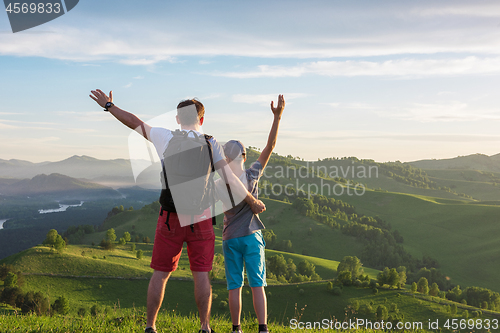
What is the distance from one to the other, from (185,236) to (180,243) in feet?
0.39

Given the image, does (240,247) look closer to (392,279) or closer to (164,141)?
(164,141)

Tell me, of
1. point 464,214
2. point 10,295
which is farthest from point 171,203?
point 464,214

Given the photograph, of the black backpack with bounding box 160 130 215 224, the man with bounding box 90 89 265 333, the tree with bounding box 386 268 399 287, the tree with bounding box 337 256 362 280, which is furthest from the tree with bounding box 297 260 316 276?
the black backpack with bounding box 160 130 215 224

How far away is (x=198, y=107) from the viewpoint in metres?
4.48

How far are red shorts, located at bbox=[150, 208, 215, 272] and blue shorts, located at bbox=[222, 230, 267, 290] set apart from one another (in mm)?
282

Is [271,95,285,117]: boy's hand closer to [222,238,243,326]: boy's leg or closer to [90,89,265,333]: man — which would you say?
[90,89,265,333]: man

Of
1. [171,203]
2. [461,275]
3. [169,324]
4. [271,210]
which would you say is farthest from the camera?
[271,210]

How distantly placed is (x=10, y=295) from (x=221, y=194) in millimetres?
69848

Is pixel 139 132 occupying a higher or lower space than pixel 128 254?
higher

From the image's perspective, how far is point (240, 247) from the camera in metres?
4.47

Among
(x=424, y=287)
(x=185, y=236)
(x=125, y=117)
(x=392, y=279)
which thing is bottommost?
(x=424, y=287)

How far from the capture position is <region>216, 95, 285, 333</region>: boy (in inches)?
174

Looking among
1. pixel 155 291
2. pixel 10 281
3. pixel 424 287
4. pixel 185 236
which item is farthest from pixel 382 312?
pixel 185 236

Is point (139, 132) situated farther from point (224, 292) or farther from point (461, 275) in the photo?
point (461, 275)
